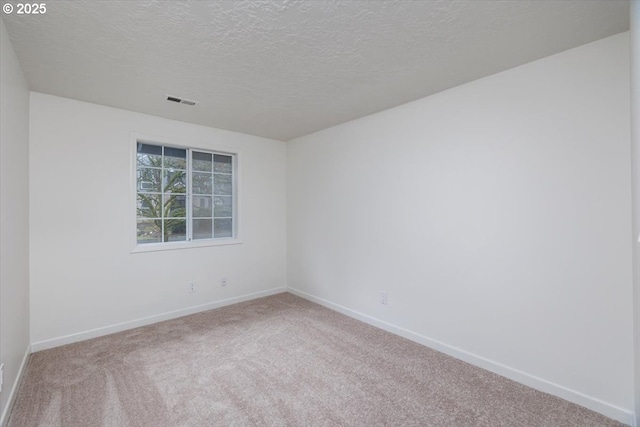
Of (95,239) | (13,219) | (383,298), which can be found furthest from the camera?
(383,298)

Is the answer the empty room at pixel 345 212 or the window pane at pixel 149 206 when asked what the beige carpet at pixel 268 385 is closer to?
the empty room at pixel 345 212

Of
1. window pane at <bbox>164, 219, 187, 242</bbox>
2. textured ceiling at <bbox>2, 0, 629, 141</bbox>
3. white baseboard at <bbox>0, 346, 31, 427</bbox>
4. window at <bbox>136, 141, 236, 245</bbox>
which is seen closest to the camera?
textured ceiling at <bbox>2, 0, 629, 141</bbox>

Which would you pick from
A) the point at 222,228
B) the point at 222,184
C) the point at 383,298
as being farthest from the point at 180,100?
the point at 383,298

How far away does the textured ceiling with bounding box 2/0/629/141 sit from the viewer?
1594mm

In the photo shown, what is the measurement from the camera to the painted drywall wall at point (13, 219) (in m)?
1.76

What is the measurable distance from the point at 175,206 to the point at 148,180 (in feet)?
1.38

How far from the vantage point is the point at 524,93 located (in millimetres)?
2141

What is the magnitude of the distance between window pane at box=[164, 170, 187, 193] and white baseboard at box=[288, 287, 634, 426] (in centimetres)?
267

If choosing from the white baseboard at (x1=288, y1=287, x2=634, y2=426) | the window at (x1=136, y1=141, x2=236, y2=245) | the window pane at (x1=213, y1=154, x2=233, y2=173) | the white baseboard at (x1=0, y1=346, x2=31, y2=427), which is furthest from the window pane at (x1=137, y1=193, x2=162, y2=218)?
the white baseboard at (x1=288, y1=287, x2=634, y2=426)

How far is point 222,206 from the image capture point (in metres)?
4.06

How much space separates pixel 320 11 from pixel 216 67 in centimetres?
98

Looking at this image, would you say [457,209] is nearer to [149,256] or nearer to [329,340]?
[329,340]

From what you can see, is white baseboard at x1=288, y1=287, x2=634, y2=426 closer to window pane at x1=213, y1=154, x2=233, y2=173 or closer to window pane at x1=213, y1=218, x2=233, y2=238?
window pane at x1=213, y1=218, x2=233, y2=238

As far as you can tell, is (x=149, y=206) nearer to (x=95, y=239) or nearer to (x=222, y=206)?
(x=95, y=239)
